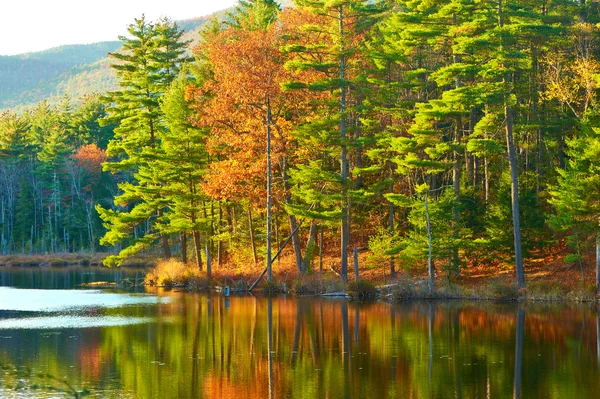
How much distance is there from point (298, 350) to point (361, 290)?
52.0 feet

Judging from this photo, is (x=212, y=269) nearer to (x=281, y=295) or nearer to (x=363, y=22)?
(x=281, y=295)

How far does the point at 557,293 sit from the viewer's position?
36.6 metres

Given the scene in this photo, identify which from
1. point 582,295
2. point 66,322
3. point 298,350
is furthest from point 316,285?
point 298,350

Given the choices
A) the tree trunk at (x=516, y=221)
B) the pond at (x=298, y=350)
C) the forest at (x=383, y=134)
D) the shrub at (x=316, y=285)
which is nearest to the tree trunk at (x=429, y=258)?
the forest at (x=383, y=134)

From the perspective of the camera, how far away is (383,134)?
41875 millimetres

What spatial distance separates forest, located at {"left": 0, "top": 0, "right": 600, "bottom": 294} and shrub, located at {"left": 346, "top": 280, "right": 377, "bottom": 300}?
212 cm

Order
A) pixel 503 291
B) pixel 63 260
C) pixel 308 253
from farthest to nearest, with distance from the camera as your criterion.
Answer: pixel 63 260, pixel 308 253, pixel 503 291

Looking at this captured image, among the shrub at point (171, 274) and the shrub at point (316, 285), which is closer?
the shrub at point (316, 285)

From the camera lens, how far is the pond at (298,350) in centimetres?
1872

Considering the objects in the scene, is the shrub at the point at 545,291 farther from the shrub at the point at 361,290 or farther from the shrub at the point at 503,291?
the shrub at the point at 361,290

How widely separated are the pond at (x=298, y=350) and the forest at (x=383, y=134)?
533 cm

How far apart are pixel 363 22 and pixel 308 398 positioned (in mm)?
28636

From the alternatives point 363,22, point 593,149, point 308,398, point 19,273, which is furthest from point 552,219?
point 19,273

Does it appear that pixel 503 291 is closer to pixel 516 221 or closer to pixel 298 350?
pixel 516 221
